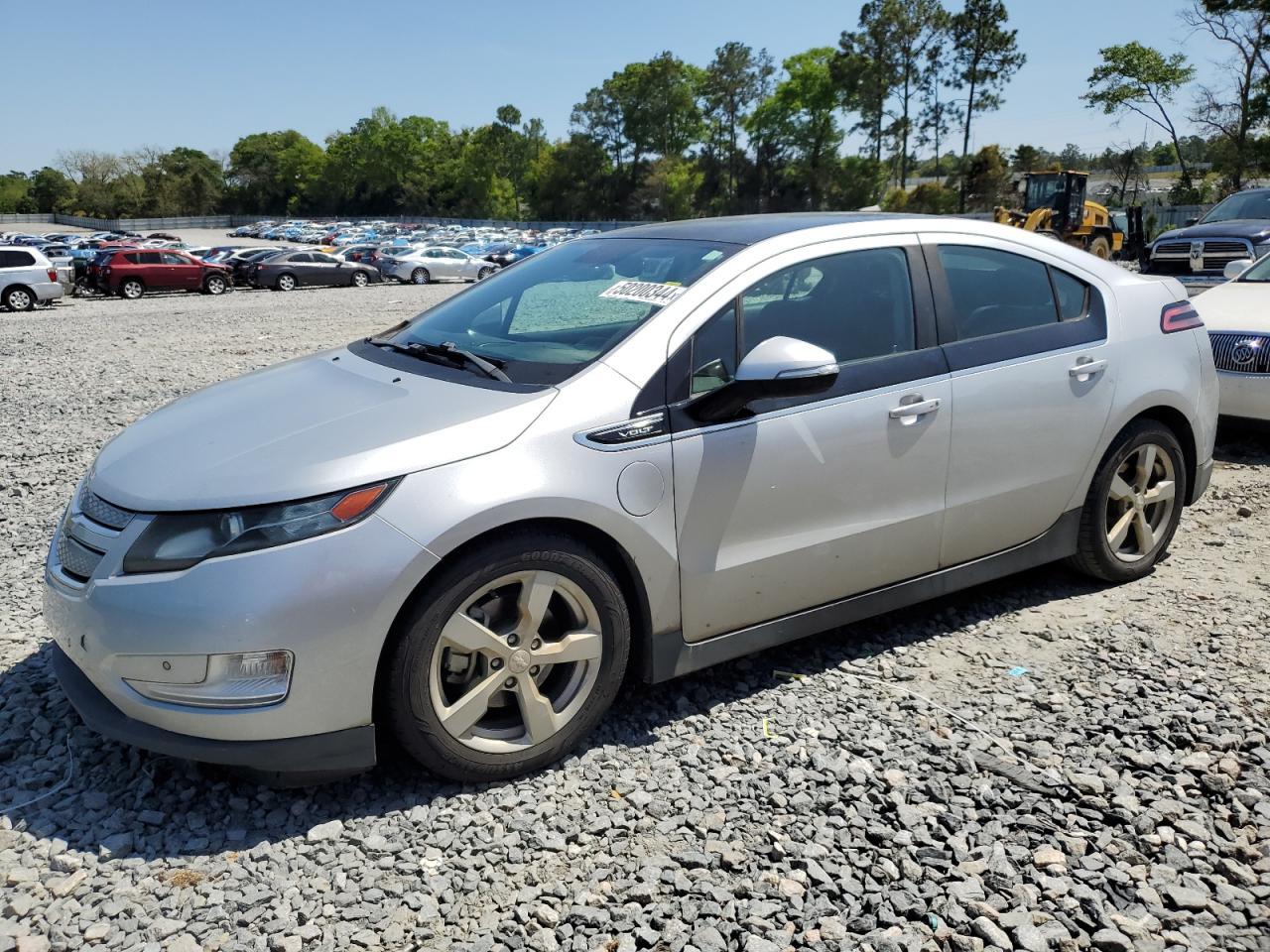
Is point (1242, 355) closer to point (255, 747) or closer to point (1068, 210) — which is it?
point (255, 747)

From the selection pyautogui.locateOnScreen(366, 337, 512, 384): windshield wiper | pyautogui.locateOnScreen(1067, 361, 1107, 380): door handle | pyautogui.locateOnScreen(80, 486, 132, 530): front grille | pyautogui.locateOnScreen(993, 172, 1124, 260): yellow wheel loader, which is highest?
pyautogui.locateOnScreen(993, 172, 1124, 260): yellow wheel loader

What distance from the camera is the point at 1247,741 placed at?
128 inches

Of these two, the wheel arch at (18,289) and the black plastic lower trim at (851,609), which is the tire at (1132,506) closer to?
the black plastic lower trim at (851,609)

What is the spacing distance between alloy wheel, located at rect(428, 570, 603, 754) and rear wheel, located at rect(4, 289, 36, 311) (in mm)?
26993

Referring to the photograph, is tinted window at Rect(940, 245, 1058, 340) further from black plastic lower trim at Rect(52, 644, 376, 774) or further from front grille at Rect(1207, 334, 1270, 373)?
front grille at Rect(1207, 334, 1270, 373)

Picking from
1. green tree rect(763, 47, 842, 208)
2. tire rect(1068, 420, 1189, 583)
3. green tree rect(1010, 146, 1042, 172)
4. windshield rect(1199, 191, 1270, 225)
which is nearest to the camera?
tire rect(1068, 420, 1189, 583)

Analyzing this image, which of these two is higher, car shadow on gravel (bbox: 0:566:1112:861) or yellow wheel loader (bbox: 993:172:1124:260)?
yellow wheel loader (bbox: 993:172:1124:260)

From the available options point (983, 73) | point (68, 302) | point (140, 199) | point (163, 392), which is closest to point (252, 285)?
point (68, 302)

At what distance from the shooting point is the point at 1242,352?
6.88 m

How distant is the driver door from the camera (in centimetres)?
326

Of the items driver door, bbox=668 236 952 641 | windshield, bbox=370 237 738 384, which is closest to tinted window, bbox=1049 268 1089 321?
driver door, bbox=668 236 952 641

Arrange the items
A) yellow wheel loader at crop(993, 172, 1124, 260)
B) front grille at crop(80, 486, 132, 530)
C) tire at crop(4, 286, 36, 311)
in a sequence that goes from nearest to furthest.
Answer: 1. front grille at crop(80, 486, 132, 530)
2. tire at crop(4, 286, 36, 311)
3. yellow wheel loader at crop(993, 172, 1124, 260)

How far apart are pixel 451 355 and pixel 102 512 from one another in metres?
1.22

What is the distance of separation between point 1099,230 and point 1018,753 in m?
31.1
